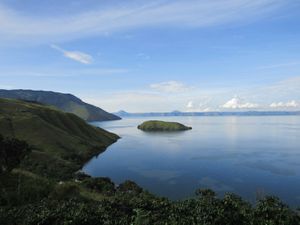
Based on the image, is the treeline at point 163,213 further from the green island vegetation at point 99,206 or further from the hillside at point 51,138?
the hillside at point 51,138

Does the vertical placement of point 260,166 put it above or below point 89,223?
below

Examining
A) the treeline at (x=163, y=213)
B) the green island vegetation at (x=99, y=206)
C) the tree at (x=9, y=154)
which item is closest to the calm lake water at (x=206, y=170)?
the green island vegetation at (x=99, y=206)

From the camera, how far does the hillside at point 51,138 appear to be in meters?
102

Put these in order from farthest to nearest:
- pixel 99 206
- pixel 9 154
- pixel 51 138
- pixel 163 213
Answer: pixel 51 138
pixel 9 154
pixel 99 206
pixel 163 213

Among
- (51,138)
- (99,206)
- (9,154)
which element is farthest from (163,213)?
(51,138)

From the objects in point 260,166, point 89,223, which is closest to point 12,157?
point 89,223

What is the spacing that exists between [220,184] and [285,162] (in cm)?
4796

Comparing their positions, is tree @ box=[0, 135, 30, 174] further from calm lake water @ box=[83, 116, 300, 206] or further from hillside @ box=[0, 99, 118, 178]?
calm lake water @ box=[83, 116, 300, 206]

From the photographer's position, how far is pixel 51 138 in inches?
5561

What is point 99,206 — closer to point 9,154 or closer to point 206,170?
point 9,154

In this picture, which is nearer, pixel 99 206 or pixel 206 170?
pixel 99 206

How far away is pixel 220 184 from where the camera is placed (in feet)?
299

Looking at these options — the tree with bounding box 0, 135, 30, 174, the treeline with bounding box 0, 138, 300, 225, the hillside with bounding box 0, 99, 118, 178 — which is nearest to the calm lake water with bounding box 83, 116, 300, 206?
the hillside with bounding box 0, 99, 118, 178

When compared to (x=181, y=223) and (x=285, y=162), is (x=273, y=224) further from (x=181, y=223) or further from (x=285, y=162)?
(x=285, y=162)
